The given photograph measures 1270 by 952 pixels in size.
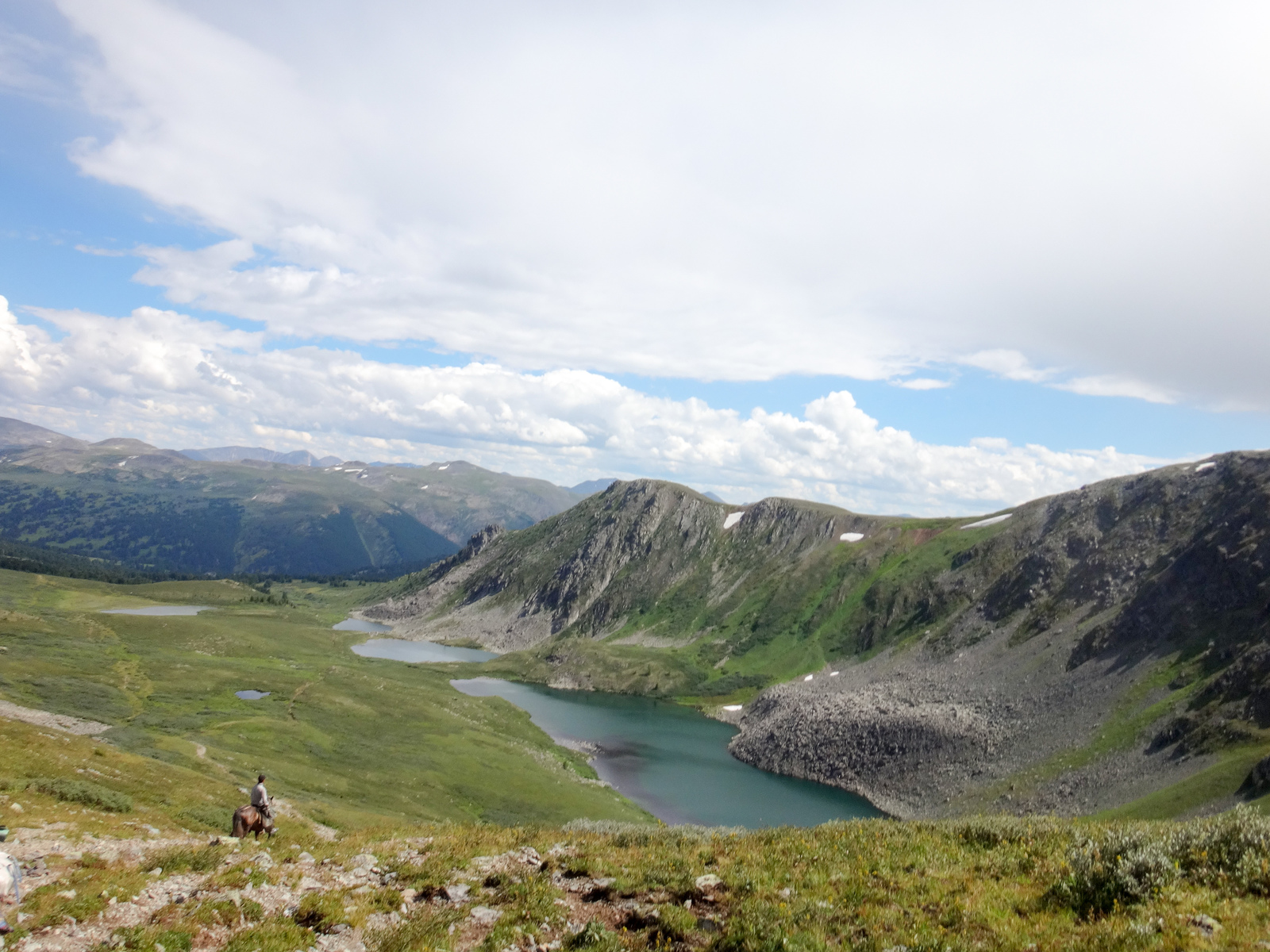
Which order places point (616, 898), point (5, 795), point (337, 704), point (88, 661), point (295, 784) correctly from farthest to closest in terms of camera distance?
point (337, 704), point (88, 661), point (295, 784), point (5, 795), point (616, 898)

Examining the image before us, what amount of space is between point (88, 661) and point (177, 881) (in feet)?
352

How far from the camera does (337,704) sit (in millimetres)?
107812

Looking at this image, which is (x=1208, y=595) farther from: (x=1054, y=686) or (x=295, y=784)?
(x=295, y=784)

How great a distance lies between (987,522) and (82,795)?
195m

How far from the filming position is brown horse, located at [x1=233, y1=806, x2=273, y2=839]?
26.3m

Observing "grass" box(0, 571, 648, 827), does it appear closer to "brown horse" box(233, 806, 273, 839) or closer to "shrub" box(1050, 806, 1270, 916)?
"brown horse" box(233, 806, 273, 839)

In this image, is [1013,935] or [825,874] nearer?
[1013,935]

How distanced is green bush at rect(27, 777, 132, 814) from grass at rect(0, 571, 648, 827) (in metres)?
2.99

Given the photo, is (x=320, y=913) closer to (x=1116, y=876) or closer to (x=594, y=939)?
(x=594, y=939)

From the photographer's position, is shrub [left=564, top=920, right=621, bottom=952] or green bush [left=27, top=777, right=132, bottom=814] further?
green bush [left=27, top=777, right=132, bottom=814]

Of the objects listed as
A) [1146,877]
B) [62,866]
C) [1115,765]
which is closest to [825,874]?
[1146,877]

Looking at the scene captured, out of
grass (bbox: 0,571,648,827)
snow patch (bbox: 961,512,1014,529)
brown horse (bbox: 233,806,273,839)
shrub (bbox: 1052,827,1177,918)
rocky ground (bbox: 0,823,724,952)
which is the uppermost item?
snow patch (bbox: 961,512,1014,529)

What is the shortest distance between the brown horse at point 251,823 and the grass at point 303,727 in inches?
409

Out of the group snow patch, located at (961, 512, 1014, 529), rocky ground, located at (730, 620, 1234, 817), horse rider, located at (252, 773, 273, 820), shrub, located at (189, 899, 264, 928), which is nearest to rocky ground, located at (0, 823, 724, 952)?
shrub, located at (189, 899, 264, 928)
